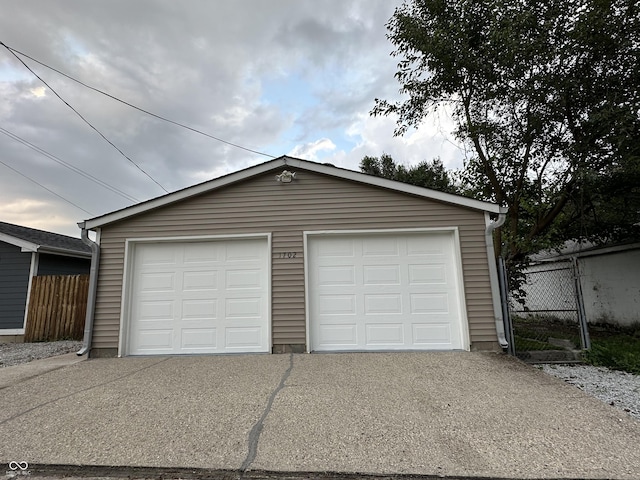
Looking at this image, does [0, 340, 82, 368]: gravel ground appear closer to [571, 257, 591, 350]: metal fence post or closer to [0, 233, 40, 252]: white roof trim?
[0, 233, 40, 252]: white roof trim

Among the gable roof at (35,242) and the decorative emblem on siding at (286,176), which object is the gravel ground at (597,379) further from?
the decorative emblem on siding at (286,176)

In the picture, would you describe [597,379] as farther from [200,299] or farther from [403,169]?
[403,169]

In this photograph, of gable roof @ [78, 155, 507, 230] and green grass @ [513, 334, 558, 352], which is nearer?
green grass @ [513, 334, 558, 352]

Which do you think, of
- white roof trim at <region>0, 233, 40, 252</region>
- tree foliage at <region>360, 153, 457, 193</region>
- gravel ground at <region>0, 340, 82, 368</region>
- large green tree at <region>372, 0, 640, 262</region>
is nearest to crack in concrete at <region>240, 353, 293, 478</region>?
gravel ground at <region>0, 340, 82, 368</region>

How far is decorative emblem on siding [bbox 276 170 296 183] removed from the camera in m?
5.76

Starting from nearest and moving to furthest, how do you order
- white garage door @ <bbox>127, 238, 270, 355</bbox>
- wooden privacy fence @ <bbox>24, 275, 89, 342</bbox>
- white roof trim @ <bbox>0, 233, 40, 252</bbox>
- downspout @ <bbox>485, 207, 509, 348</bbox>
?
downspout @ <bbox>485, 207, 509, 348</bbox> < white garage door @ <bbox>127, 238, 270, 355</bbox> < wooden privacy fence @ <bbox>24, 275, 89, 342</bbox> < white roof trim @ <bbox>0, 233, 40, 252</bbox>

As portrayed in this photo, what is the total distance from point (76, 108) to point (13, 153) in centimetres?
550

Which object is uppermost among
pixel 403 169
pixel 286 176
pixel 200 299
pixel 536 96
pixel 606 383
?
pixel 403 169

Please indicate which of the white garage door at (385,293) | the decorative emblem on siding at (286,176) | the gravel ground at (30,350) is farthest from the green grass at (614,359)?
the gravel ground at (30,350)

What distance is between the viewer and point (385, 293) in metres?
5.41

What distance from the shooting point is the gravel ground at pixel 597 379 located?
347 centimetres

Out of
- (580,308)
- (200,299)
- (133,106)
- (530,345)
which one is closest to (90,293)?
(200,299)

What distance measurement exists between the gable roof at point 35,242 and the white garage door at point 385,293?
8.17m

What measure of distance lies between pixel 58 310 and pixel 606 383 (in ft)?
36.8
